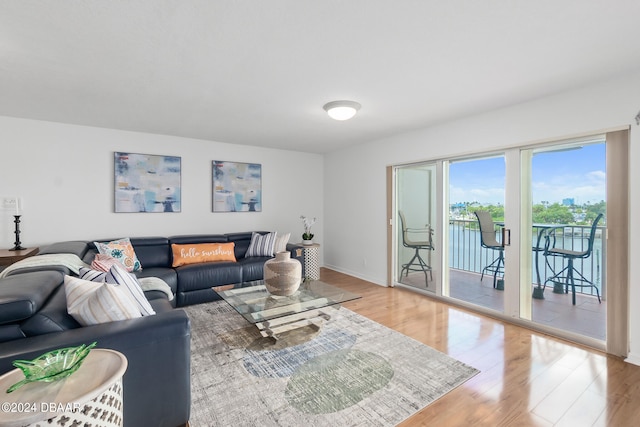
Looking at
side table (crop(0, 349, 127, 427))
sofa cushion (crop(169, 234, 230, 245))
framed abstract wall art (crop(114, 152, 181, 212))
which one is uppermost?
framed abstract wall art (crop(114, 152, 181, 212))

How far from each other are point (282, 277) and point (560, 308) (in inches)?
113

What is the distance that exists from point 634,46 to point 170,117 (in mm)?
4314

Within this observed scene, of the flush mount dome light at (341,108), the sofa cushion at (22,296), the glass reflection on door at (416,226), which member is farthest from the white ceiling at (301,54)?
the sofa cushion at (22,296)

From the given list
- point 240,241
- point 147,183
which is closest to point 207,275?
point 240,241

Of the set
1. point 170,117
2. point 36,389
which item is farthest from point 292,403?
point 170,117

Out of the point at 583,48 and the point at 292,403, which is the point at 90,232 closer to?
the point at 292,403

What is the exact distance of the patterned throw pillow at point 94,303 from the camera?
158 cm

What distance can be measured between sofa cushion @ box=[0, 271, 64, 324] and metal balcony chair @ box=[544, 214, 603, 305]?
13.6 ft

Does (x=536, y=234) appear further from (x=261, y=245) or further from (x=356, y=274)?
(x=261, y=245)

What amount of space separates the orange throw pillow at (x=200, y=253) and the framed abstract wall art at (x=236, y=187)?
92 centimetres

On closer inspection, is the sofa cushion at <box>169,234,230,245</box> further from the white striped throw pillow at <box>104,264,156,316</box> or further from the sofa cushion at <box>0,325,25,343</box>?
the sofa cushion at <box>0,325,25,343</box>

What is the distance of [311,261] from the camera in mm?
5043

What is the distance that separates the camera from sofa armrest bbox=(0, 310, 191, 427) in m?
1.45

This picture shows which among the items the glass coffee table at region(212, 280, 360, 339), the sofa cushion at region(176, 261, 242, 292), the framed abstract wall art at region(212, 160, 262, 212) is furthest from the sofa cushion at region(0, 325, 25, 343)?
the framed abstract wall art at region(212, 160, 262, 212)
